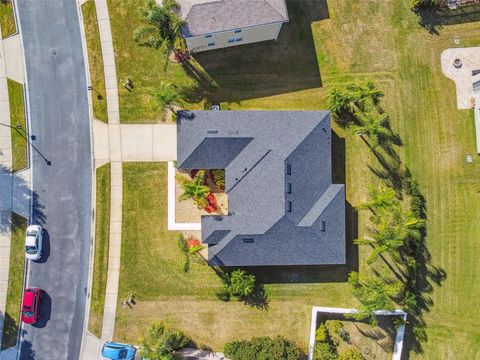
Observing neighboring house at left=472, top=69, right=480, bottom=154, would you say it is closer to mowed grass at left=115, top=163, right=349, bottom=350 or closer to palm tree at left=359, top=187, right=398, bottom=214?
palm tree at left=359, top=187, right=398, bottom=214

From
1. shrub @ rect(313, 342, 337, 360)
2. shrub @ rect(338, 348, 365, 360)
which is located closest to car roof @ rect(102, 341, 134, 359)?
shrub @ rect(313, 342, 337, 360)

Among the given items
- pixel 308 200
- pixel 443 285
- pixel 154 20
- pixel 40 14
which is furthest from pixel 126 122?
pixel 443 285

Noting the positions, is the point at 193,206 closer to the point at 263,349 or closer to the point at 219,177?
the point at 219,177

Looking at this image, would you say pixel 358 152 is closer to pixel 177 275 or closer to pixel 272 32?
pixel 272 32

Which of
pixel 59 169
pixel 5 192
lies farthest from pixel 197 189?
pixel 5 192

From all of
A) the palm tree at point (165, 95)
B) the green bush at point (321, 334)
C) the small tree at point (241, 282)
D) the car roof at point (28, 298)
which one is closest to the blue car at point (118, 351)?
the car roof at point (28, 298)
